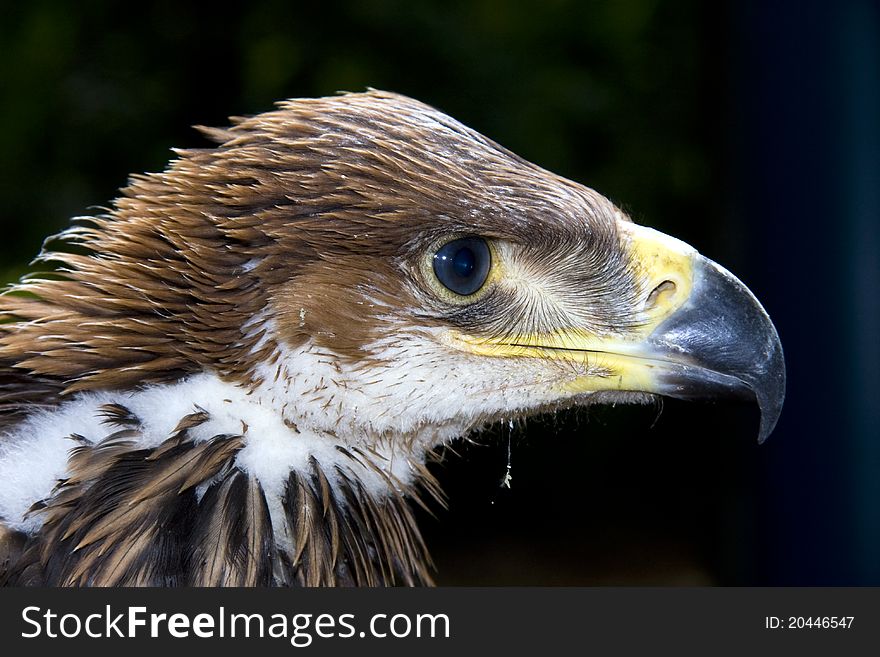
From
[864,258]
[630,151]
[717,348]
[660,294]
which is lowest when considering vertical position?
[717,348]

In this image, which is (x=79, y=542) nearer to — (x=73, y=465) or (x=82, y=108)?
(x=73, y=465)

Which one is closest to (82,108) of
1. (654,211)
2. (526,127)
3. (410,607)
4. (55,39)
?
(55,39)

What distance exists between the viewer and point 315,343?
185 centimetres

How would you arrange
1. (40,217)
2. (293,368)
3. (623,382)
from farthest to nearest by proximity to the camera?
1. (40,217)
2. (623,382)
3. (293,368)

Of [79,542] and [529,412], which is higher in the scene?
[529,412]

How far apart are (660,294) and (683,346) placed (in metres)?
0.11

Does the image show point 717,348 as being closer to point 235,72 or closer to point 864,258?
point 864,258

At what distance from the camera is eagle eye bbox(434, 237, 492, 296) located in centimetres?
191

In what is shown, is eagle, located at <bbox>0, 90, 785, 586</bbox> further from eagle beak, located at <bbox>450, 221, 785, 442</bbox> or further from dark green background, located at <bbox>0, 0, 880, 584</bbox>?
dark green background, located at <bbox>0, 0, 880, 584</bbox>

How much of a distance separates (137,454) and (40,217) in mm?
2717

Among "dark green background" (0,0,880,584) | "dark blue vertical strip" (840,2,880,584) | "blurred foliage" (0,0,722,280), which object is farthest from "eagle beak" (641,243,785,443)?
"blurred foliage" (0,0,722,280)

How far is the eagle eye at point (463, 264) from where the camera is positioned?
6.26 ft

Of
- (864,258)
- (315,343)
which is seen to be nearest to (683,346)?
(315,343)

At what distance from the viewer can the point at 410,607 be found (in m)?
1.93
